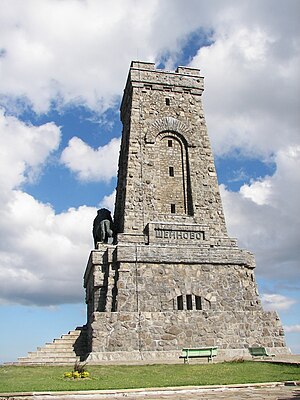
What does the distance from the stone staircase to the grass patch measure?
9.67 ft

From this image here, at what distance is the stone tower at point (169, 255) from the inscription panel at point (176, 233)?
0.18 ft

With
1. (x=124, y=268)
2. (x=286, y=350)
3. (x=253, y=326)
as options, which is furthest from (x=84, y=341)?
(x=286, y=350)

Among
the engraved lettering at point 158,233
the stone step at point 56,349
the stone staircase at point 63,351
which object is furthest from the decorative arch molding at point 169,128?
the stone step at point 56,349

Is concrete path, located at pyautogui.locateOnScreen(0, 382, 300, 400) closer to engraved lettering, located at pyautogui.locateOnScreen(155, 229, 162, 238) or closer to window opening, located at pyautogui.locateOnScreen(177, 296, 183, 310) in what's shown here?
window opening, located at pyautogui.locateOnScreen(177, 296, 183, 310)

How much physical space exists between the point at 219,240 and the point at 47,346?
33.6 ft

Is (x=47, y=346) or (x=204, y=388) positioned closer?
(x=204, y=388)

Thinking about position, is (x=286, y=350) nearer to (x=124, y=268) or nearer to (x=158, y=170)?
(x=124, y=268)

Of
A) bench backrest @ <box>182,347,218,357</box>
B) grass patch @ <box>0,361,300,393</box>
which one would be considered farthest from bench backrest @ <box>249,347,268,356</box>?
bench backrest @ <box>182,347,218,357</box>

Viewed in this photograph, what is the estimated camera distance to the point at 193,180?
2325 cm

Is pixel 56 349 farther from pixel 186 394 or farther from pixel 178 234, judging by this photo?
pixel 186 394

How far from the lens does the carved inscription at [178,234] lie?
68.8 ft

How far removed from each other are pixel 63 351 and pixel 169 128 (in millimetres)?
13590

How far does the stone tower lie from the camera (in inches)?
695

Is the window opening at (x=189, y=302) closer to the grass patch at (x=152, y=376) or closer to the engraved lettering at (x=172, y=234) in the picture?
the engraved lettering at (x=172, y=234)
